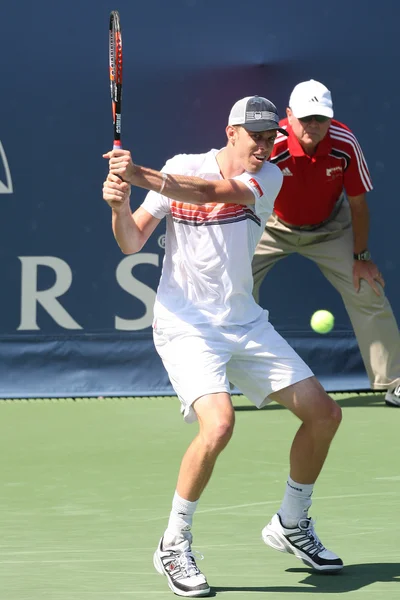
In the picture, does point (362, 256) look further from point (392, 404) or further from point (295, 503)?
point (295, 503)

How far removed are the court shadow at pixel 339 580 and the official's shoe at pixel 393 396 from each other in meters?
3.10

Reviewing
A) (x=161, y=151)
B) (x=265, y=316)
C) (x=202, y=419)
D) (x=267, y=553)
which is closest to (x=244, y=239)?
(x=265, y=316)

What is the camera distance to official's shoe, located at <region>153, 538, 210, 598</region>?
3627 millimetres

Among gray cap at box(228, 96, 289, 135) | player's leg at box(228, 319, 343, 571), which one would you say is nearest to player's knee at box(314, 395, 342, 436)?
player's leg at box(228, 319, 343, 571)

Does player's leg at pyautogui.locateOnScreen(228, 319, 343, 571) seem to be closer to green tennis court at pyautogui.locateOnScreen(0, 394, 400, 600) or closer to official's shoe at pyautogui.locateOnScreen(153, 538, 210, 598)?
green tennis court at pyautogui.locateOnScreen(0, 394, 400, 600)

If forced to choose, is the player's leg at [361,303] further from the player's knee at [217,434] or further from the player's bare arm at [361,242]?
the player's knee at [217,434]

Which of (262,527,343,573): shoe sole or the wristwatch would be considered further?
the wristwatch

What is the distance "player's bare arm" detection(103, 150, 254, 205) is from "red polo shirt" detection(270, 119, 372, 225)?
7.94 ft

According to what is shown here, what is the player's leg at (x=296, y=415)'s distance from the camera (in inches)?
155

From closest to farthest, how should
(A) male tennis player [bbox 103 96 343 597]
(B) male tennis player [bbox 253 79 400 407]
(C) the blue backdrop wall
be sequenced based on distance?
(A) male tennis player [bbox 103 96 343 597] < (B) male tennis player [bbox 253 79 400 407] < (C) the blue backdrop wall

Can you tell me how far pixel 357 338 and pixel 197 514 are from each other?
258 centimetres

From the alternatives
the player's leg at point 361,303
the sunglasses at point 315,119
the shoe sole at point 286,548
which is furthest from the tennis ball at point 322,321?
the shoe sole at point 286,548

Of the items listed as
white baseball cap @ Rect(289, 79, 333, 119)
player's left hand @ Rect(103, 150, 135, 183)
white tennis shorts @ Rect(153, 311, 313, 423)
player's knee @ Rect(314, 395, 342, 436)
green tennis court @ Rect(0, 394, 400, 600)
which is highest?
Answer: player's left hand @ Rect(103, 150, 135, 183)

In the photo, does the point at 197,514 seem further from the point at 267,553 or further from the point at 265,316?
the point at 265,316
